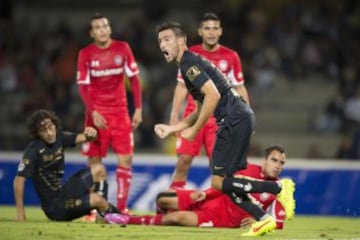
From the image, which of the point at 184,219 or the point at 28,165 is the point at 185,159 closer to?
the point at 184,219

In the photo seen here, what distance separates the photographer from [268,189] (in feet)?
35.0

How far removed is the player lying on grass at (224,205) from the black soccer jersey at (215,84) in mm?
1173

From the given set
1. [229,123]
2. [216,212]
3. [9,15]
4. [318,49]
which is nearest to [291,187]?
[216,212]

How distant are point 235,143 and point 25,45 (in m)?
13.7

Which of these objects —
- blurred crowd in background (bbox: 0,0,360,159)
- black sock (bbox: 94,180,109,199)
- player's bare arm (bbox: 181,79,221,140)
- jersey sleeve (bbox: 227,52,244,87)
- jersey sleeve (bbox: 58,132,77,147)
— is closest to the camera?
player's bare arm (bbox: 181,79,221,140)

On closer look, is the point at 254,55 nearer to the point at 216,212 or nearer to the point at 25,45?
the point at 25,45

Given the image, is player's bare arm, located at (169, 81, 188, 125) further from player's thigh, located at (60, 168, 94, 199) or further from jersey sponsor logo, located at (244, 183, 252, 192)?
jersey sponsor logo, located at (244, 183, 252, 192)

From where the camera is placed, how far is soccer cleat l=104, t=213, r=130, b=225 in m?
12.0

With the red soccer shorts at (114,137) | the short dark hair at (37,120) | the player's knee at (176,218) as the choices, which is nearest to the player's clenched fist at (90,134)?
the short dark hair at (37,120)

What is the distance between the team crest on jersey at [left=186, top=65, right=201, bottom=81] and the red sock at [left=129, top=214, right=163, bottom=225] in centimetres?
213

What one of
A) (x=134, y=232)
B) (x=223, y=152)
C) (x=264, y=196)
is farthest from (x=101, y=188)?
(x=223, y=152)

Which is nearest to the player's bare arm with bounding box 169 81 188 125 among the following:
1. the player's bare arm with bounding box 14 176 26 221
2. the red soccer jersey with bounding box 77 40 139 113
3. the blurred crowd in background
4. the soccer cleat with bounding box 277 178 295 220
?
the red soccer jersey with bounding box 77 40 139 113

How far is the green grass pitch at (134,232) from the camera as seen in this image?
10.2 meters

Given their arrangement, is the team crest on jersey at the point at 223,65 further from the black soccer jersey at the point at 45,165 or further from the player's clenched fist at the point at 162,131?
the player's clenched fist at the point at 162,131
